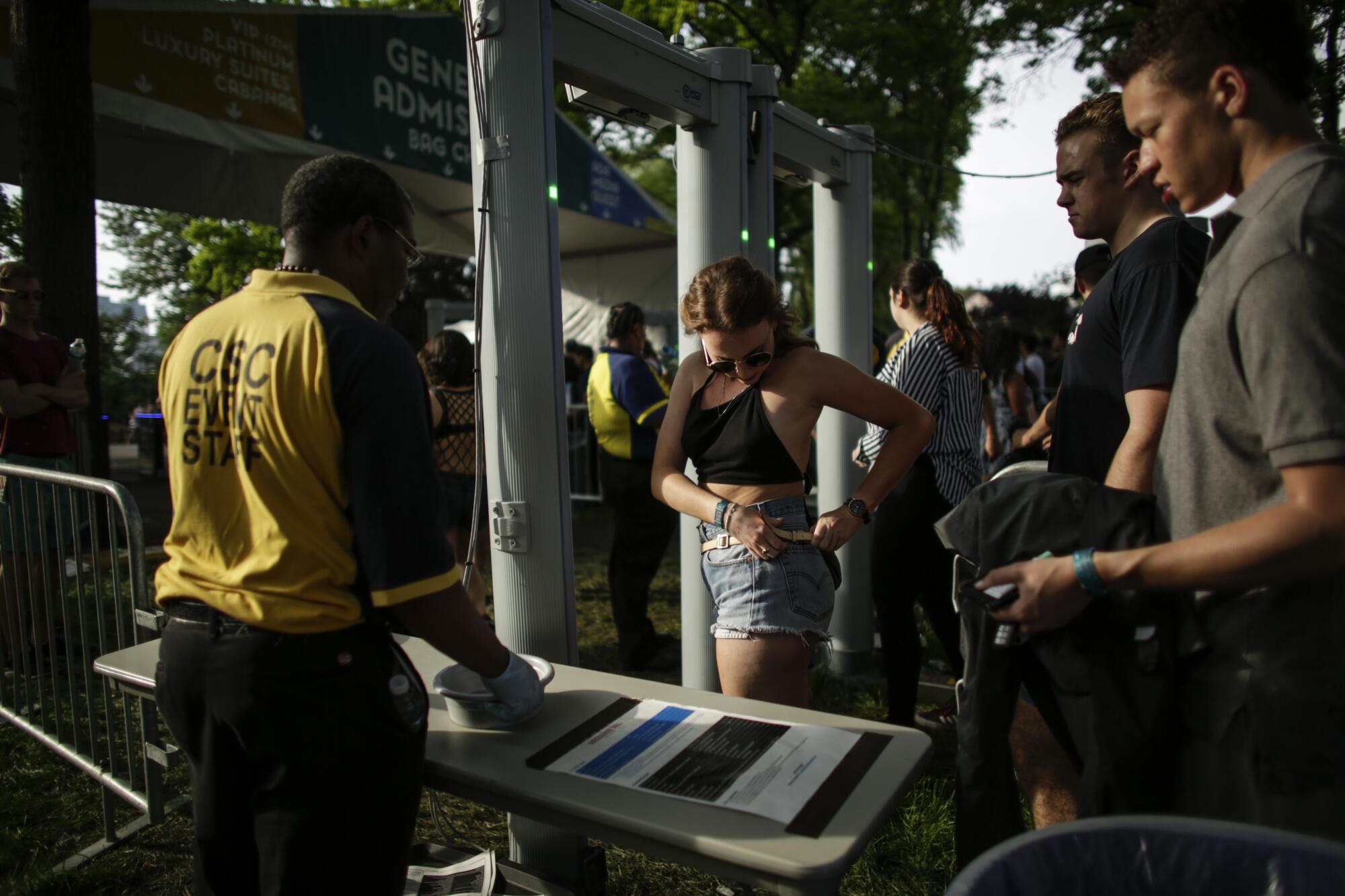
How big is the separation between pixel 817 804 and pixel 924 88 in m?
22.0

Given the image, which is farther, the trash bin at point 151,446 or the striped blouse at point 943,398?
the trash bin at point 151,446

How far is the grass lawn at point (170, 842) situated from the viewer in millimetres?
2795

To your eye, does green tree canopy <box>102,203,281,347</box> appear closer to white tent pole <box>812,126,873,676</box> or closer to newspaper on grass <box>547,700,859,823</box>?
white tent pole <box>812,126,873,676</box>

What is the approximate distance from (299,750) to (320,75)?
7977mm

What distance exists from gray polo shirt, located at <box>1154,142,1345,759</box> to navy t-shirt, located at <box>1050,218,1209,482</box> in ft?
1.18

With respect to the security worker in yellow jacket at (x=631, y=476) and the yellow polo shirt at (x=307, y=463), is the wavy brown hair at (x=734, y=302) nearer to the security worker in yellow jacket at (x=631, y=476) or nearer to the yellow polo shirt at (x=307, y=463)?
the yellow polo shirt at (x=307, y=463)

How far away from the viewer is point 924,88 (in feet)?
67.6

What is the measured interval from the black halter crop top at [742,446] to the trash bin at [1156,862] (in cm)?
149

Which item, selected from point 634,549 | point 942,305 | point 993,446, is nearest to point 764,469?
point 942,305

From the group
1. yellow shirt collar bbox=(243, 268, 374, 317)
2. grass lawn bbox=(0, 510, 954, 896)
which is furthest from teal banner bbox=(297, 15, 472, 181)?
yellow shirt collar bbox=(243, 268, 374, 317)

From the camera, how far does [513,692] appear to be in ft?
5.65

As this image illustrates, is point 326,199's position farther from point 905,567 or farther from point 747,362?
point 905,567

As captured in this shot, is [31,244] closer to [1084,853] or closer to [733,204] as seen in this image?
[733,204]

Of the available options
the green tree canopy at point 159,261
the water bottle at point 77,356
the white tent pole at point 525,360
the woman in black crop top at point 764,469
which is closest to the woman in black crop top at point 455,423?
the water bottle at point 77,356
